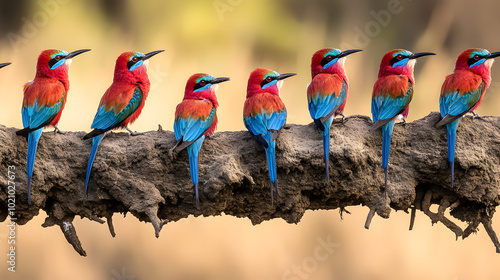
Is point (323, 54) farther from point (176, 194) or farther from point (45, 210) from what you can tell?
point (45, 210)

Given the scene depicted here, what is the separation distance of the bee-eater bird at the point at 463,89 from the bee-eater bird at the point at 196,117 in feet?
5.17

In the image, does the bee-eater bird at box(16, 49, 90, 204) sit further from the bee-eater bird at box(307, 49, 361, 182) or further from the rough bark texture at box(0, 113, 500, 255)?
the bee-eater bird at box(307, 49, 361, 182)

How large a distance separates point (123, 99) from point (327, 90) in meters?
1.41

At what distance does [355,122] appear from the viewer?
5746 mm

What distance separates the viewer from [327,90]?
18.4 ft

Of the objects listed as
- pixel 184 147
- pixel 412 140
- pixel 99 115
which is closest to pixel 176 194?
pixel 184 147

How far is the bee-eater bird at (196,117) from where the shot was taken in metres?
5.45

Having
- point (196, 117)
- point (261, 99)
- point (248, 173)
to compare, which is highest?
point (261, 99)

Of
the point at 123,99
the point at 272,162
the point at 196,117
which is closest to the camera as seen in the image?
the point at 272,162

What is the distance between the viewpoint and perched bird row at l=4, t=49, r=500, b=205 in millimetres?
5480

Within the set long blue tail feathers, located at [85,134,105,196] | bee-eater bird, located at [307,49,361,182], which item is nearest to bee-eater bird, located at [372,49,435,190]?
bee-eater bird, located at [307,49,361,182]

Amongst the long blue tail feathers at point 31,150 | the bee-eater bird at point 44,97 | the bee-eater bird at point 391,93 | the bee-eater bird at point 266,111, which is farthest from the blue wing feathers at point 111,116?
the bee-eater bird at point 391,93

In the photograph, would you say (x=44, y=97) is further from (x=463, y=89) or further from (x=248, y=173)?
(x=463, y=89)

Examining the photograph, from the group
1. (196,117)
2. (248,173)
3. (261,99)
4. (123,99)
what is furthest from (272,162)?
(123,99)
